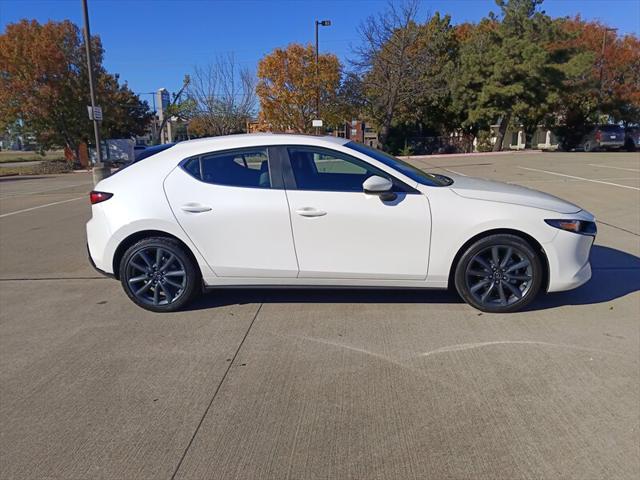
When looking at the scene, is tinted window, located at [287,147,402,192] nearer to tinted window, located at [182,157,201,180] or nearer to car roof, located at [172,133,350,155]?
car roof, located at [172,133,350,155]

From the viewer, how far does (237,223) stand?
13.9ft

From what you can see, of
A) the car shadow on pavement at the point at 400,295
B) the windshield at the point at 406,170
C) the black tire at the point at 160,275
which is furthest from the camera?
the car shadow on pavement at the point at 400,295

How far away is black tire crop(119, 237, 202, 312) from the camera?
4395mm

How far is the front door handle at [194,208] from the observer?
4.26 meters

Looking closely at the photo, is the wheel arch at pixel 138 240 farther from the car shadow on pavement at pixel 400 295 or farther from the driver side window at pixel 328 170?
the driver side window at pixel 328 170

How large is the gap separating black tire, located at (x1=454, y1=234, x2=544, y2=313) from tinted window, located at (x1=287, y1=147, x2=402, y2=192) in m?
1.08

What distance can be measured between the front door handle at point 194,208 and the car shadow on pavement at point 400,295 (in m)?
0.92

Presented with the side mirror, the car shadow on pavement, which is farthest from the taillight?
the side mirror

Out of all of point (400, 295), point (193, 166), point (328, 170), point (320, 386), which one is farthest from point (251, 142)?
point (320, 386)

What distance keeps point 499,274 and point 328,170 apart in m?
1.82

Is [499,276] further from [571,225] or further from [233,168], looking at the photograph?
[233,168]

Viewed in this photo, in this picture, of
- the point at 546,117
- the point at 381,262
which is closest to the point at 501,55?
the point at 546,117

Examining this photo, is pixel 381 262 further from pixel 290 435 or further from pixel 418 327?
pixel 290 435

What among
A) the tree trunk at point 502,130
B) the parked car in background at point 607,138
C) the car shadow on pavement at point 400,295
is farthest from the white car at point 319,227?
the parked car in background at point 607,138
